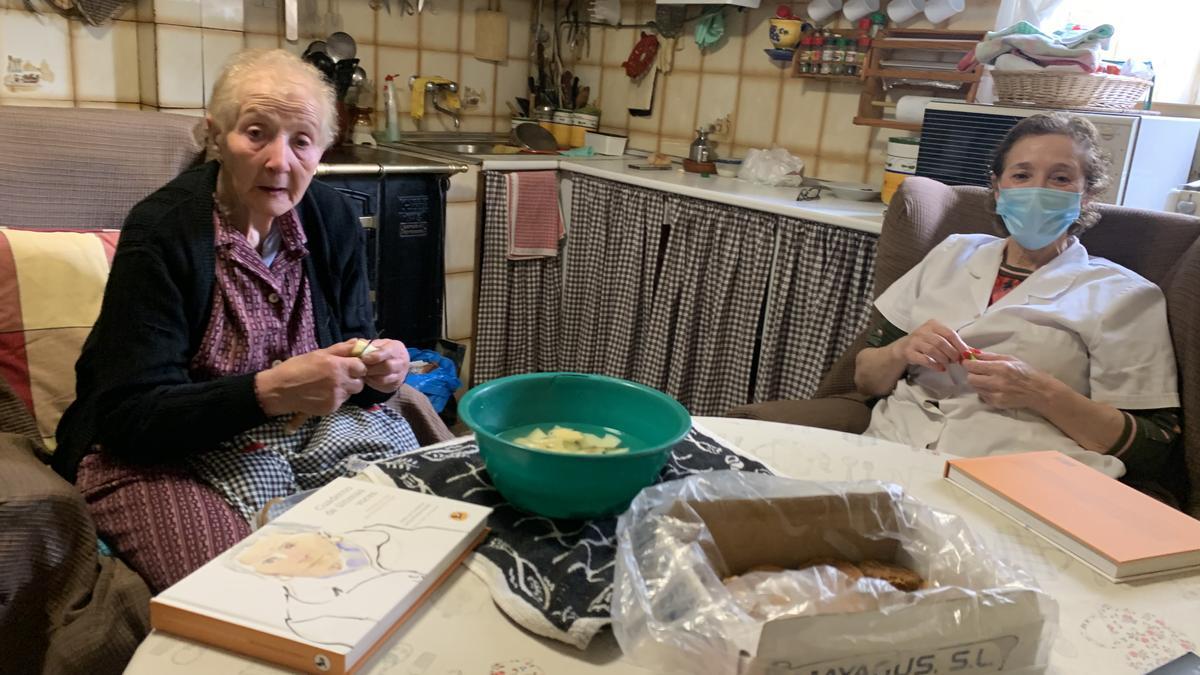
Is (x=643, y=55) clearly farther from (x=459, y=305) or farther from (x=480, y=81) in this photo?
(x=459, y=305)

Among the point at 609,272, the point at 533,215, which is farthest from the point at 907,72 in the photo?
the point at 533,215

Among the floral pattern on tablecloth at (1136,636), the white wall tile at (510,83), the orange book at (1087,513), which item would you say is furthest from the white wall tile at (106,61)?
the floral pattern on tablecloth at (1136,636)

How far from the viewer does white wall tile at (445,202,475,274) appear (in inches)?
116

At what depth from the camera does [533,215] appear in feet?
10.0

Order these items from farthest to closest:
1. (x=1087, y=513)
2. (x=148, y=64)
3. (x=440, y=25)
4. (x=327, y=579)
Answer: (x=440, y=25)
(x=148, y=64)
(x=1087, y=513)
(x=327, y=579)

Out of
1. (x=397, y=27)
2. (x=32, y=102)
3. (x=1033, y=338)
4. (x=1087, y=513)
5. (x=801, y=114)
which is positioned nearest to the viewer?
(x=1087, y=513)

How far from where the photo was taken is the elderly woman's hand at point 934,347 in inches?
59.1

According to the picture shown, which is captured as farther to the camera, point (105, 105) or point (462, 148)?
point (462, 148)

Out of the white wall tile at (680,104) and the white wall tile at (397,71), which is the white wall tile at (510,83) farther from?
the white wall tile at (680,104)

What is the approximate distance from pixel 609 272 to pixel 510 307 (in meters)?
0.39

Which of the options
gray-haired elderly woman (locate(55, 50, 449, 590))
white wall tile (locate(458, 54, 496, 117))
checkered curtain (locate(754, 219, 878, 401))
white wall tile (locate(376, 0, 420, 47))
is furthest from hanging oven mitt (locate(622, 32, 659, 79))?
gray-haired elderly woman (locate(55, 50, 449, 590))

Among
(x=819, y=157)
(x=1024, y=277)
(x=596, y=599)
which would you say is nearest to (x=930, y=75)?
(x=819, y=157)

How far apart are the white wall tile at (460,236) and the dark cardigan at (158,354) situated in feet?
5.19

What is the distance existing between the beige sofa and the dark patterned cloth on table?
16.1 inches
